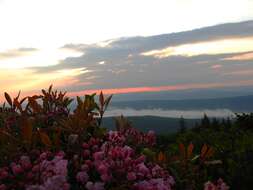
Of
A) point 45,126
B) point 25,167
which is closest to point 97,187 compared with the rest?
point 25,167

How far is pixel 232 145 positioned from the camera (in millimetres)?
9656

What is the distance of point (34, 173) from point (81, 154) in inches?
18.7

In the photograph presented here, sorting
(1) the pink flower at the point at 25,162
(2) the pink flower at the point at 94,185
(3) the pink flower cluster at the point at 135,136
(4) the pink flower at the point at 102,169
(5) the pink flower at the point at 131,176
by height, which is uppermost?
(3) the pink flower cluster at the point at 135,136

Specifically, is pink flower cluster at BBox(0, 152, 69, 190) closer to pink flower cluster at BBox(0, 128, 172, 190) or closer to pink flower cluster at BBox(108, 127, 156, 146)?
pink flower cluster at BBox(0, 128, 172, 190)

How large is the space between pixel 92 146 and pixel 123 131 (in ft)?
1.62

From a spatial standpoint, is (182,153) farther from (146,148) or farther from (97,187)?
(97,187)

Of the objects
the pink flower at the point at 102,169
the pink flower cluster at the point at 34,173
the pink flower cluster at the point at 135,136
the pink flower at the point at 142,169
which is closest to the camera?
the pink flower cluster at the point at 34,173

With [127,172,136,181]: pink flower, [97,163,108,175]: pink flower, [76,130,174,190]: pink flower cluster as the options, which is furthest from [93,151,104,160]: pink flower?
[127,172,136,181]: pink flower

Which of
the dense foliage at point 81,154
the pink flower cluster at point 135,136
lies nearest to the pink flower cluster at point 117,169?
the dense foliage at point 81,154

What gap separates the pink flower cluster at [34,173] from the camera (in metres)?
3.49

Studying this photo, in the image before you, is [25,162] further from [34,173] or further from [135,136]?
[135,136]

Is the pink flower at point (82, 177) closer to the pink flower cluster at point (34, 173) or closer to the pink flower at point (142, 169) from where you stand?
the pink flower cluster at point (34, 173)

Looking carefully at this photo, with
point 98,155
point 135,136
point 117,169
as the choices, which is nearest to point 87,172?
point 98,155

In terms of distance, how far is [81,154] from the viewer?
4000 mm
